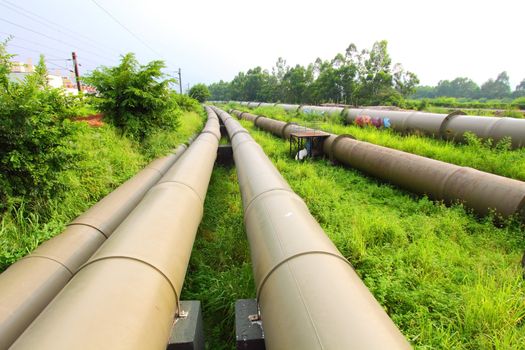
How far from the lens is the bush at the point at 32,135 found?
3.30m

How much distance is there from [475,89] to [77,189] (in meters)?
118

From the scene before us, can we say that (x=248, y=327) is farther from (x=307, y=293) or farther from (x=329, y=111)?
(x=329, y=111)

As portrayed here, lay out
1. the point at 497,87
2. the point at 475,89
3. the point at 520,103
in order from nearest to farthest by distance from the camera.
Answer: the point at 520,103, the point at 497,87, the point at 475,89

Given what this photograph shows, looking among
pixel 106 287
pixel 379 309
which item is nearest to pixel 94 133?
pixel 106 287

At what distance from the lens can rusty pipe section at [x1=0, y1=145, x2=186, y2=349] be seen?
6.46 ft

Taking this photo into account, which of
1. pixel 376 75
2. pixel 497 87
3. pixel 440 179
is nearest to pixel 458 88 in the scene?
pixel 497 87

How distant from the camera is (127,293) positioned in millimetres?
1684

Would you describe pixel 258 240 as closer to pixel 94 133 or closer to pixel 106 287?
pixel 106 287

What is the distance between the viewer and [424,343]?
93.4 inches

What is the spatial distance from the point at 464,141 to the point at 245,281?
28.1 ft

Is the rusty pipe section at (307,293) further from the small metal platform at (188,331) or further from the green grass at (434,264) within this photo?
the green grass at (434,264)

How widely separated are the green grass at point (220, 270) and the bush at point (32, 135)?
7.31 ft

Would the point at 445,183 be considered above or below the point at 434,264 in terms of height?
above

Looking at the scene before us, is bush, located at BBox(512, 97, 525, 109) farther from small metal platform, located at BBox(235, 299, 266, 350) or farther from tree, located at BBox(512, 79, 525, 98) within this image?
tree, located at BBox(512, 79, 525, 98)
